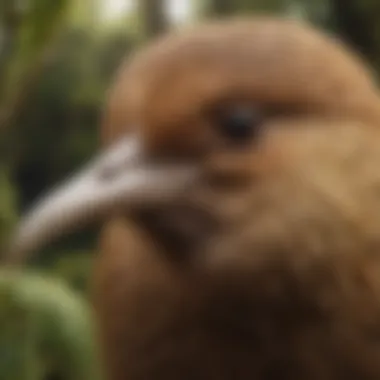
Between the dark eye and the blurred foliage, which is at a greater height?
the dark eye

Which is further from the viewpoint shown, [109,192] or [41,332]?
[41,332]

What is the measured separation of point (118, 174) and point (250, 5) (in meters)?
0.70

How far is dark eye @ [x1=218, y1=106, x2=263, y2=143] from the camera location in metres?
0.88

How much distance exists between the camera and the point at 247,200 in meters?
0.89

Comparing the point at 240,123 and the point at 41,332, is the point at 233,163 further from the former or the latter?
the point at 41,332

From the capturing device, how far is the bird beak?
0.85 m

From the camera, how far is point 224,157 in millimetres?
879

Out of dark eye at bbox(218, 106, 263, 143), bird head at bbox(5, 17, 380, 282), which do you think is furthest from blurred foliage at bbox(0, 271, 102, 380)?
dark eye at bbox(218, 106, 263, 143)

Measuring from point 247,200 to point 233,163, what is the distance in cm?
3

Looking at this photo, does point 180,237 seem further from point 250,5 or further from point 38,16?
point 250,5

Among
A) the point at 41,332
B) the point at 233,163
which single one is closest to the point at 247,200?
the point at 233,163

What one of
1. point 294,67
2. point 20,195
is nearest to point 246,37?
point 294,67

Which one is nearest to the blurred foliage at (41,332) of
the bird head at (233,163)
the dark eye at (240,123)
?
the bird head at (233,163)

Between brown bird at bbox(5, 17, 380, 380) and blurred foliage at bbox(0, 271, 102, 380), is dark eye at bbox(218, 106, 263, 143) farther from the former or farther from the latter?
blurred foliage at bbox(0, 271, 102, 380)
